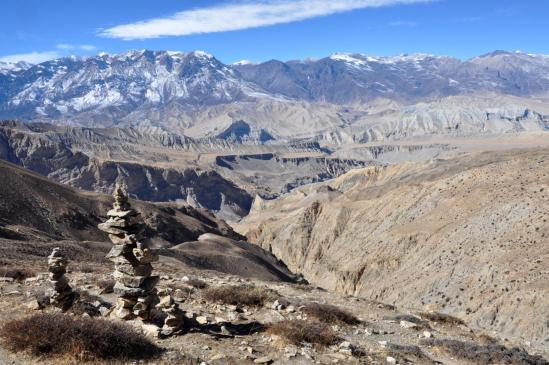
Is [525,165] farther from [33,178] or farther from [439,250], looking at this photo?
[33,178]

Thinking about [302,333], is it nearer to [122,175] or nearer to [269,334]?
[269,334]

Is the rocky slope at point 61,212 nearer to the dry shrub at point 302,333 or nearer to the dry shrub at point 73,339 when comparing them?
the dry shrub at point 73,339

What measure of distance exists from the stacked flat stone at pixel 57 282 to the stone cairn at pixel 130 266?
179 cm

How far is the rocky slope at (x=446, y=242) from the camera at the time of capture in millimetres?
34000

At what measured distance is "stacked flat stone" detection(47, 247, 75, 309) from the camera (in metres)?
13.4

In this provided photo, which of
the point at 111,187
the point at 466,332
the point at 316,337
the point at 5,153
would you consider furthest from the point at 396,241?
the point at 5,153

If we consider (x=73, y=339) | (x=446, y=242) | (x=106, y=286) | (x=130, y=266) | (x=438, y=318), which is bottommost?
(x=446, y=242)

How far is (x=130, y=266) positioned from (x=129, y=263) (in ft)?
0.26

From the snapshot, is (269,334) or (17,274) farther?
(17,274)

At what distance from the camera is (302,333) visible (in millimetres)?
12758

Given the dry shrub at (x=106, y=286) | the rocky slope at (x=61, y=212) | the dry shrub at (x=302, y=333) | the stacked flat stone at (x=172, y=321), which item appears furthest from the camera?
the rocky slope at (x=61, y=212)

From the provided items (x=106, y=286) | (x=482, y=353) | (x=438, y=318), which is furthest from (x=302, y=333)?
(x=438, y=318)

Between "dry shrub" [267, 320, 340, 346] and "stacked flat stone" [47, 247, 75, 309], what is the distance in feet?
17.6

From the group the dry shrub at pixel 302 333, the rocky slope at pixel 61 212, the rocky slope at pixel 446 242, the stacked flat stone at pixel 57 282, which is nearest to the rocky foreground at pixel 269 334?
the dry shrub at pixel 302 333
